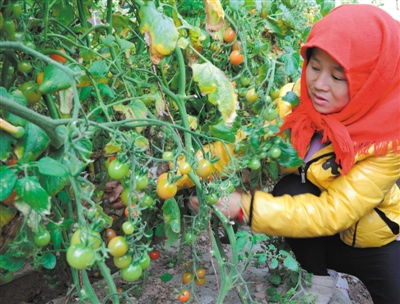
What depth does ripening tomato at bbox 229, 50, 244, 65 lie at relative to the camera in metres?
1.04

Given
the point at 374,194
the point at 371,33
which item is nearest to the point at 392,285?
the point at 374,194

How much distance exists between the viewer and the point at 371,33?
1106 mm

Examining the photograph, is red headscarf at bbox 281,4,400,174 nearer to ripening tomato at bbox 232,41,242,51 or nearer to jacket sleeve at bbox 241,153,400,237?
jacket sleeve at bbox 241,153,400,237

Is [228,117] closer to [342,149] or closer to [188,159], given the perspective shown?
[188,159]

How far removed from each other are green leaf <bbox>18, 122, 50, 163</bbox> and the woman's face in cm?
74

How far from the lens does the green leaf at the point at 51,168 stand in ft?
1.81

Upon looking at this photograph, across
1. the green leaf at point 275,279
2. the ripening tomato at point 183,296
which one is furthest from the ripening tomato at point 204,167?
the green leaf at point 275,279

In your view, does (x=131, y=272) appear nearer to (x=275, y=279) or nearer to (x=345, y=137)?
(x=345, y=137)

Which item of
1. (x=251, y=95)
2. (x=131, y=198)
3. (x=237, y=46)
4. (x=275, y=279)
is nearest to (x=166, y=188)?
(x=131, y=198)

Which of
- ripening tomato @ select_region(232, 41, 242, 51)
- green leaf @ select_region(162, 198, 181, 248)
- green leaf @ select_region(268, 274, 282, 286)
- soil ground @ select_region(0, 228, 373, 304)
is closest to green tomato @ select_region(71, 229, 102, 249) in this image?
green leaf @ select_region(162, 198, 181, 248)

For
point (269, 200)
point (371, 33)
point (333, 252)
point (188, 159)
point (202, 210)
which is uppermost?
point (371, 33)

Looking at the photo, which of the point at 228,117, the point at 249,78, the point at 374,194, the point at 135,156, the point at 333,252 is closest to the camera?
the point at 135,156

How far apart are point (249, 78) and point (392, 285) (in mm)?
746

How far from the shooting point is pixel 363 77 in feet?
3.66
